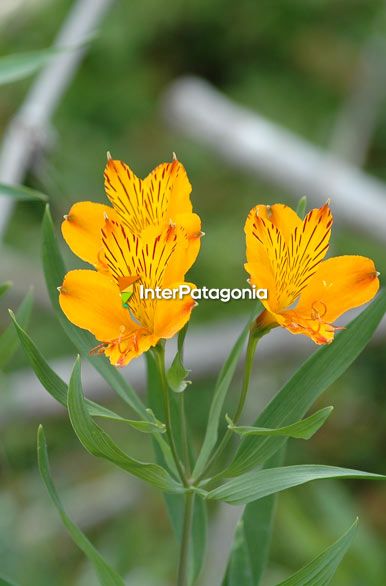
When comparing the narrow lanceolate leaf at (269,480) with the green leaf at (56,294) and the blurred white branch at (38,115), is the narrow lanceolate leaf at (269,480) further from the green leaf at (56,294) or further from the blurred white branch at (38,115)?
the blurred white branch at (38,115)

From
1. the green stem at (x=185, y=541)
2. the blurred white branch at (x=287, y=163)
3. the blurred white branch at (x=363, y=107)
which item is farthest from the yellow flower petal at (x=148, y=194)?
the blurred white branch at (x=363, y=107)

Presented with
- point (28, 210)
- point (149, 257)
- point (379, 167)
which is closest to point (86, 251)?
point (149, 257)

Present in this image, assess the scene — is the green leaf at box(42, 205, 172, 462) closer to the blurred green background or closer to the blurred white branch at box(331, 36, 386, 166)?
the blurred green background

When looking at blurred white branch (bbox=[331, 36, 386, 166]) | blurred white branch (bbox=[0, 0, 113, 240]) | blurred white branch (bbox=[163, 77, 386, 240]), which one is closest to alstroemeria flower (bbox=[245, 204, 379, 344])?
blurred white branch (bbox=[0, 0, 113, 240])

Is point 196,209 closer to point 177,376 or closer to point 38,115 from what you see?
point 38,115

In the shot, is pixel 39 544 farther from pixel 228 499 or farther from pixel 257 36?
pixel 257 36

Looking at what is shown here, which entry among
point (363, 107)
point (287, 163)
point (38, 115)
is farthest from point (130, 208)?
point (363, 107)
